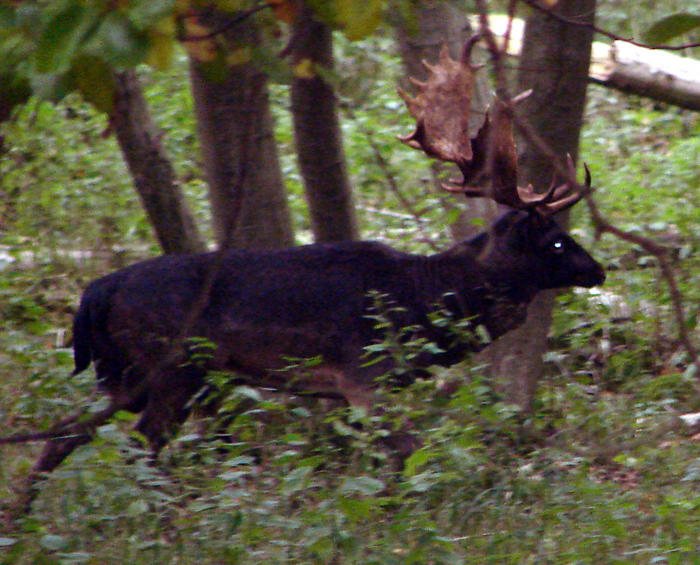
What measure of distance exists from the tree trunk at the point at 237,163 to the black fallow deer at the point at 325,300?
368 millimetres

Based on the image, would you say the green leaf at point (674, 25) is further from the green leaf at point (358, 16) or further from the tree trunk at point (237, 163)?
the tree trunk at point (237, 163)

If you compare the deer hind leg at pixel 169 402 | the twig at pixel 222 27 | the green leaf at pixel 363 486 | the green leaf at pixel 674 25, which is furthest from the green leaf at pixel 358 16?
the deer hind leg at pixel 169 402

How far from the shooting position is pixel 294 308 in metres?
6.25

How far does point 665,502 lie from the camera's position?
4777 millimetres

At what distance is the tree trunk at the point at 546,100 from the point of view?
5.86m

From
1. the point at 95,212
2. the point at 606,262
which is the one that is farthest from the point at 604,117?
the point at 95,212

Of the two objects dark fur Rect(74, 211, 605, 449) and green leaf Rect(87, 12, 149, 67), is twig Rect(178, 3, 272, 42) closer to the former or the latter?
green leaf Rect(87, 12, 149, 67)

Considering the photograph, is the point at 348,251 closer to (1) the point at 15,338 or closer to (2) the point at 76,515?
(1) the point at 15,338

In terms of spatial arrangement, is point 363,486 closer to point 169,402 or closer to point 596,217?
point 596,217

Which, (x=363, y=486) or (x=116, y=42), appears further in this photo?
(x=363, y=486)

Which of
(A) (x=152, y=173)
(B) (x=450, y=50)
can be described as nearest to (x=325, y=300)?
(A) (x=152, y=173)

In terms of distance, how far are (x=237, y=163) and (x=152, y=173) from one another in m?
0.80

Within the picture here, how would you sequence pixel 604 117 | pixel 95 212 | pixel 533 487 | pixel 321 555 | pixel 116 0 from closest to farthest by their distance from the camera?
pixel 116 0
pixel 321 555
pixel 533 487
pixel 95 212
pixel 604 117

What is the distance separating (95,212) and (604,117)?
570 centimetres
